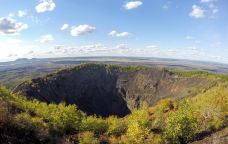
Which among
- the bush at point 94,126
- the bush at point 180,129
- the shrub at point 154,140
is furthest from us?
the bush at point 94,126

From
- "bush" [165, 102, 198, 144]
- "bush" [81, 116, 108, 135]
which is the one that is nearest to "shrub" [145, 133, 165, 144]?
"bush" [165, 102, 198, 144]

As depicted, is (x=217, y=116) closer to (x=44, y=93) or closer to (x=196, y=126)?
(x=196, y=126)

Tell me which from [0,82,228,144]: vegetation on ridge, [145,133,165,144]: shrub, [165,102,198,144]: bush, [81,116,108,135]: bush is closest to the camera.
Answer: [0,82,228,144]: vegetation on ridge

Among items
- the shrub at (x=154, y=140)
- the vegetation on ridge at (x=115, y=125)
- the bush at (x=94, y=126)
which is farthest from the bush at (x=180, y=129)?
the bush at (x=94, y=126)

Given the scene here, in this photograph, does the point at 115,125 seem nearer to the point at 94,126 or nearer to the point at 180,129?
the point at 94,126

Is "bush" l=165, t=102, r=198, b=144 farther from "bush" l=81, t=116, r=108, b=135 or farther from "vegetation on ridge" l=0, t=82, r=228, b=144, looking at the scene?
"bush" l=81, t=116, r=108, b=135

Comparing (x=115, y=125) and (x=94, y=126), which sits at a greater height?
(x=115, y=125)

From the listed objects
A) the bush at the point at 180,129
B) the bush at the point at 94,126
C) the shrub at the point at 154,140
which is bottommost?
the bush at the point at 94,126

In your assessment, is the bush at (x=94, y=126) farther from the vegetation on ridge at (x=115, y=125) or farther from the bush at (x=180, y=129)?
the bush at (x=180, y=129)

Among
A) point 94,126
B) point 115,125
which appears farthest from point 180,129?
point 94,126

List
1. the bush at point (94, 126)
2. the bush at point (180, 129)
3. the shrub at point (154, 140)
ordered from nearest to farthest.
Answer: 1. the shrub at point (154, 140)
2. the bush at point (180, 129)
3. the bush at point (94, 126)

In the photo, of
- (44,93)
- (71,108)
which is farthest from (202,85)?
(71,108)
